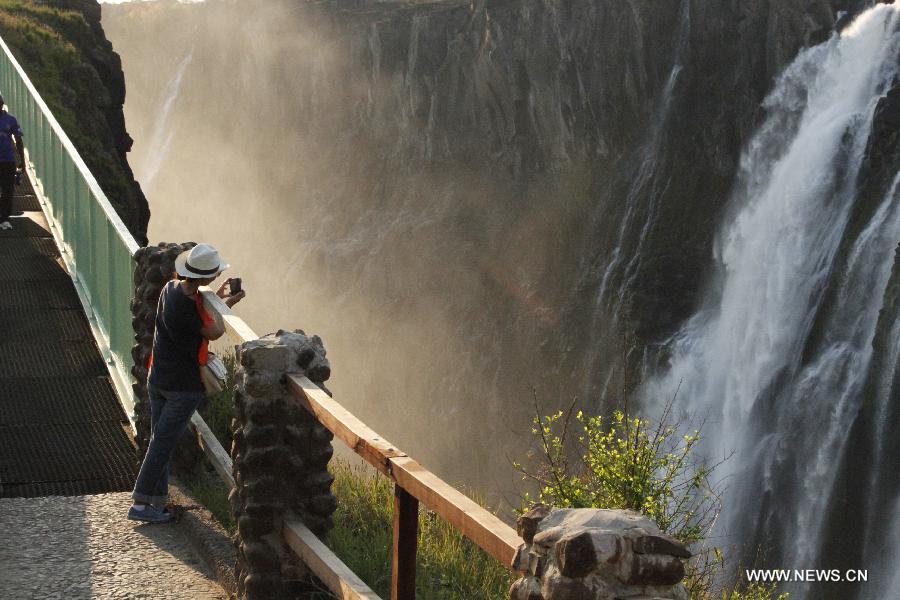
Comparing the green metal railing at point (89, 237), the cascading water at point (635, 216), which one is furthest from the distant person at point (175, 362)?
the cascading water at point (635, 216)

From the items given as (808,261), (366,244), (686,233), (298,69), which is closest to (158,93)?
(298,69)

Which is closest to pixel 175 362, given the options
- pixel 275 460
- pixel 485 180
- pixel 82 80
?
pixel 275 460

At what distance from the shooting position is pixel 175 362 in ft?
19.4

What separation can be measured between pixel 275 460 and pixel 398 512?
4.03 ft

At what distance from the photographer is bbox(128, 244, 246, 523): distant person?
569cm

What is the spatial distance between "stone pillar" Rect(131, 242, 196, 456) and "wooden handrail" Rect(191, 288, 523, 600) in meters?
1.64

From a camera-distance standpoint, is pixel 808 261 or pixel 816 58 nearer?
pixel 808 261

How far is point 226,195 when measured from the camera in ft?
319

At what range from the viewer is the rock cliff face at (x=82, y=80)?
1950cm

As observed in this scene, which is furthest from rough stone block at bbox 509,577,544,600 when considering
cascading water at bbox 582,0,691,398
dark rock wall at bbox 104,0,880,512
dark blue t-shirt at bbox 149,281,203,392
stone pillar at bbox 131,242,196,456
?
cascading water at bbox 582,0,691,398

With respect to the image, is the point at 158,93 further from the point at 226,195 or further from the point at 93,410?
the point at 93,410

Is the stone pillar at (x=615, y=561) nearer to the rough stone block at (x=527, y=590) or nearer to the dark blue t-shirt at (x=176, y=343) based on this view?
the rough stone block at (x=527, y=590)

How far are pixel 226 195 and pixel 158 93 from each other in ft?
48.7

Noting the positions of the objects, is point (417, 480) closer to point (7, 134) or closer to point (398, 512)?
point (398, 512)
